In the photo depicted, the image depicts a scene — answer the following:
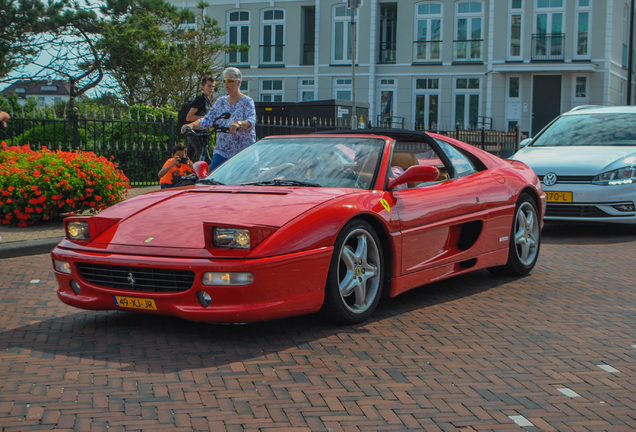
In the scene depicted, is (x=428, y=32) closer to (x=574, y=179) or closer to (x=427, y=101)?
(x=427, y=101)

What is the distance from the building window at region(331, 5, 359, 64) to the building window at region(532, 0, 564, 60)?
9217 mm

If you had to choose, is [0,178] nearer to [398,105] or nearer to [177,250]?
[177,250]

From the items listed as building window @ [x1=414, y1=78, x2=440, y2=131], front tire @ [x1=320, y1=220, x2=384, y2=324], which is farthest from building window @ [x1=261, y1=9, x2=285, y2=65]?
front tire @ [x1=320, y1=220, x2=384, y2=324]

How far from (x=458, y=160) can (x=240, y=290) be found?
111 inches

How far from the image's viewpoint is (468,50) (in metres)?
36.6

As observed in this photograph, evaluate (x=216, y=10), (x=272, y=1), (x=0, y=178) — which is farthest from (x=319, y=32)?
(x=0, y=178)

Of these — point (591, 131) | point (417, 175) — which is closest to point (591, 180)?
point (591, 131)

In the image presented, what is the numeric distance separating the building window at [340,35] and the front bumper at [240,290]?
34.6 metres

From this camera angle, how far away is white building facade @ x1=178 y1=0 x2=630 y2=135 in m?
35.2

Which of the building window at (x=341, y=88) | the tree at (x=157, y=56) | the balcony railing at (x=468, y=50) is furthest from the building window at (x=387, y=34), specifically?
the tree at (x=157, y=56)

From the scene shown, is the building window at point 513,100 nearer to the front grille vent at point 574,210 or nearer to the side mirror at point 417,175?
the front grille vent at point 574,210

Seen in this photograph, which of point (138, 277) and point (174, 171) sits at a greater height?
point (174, 171)

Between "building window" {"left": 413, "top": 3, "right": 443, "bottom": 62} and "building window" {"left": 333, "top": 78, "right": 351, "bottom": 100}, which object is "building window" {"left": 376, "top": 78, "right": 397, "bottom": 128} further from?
"building window" {"left": 413, "top": 3, "right": 443, "bottom": 62}

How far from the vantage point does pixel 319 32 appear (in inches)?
1517
